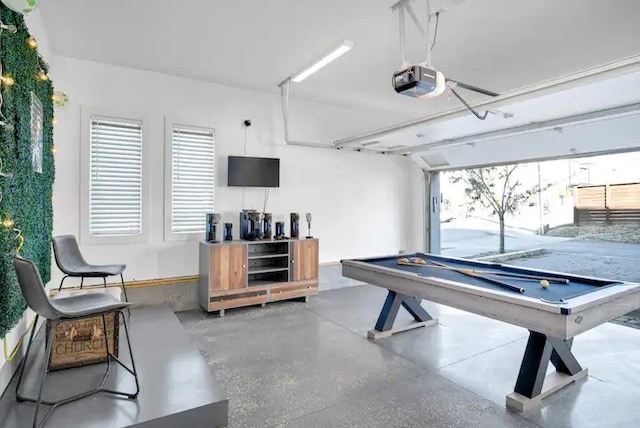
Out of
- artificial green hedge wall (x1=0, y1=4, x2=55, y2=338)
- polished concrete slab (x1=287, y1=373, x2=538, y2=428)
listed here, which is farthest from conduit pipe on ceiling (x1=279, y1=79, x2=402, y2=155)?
polished concrete slab (x1=287, y1=373, x2=538, y2=428)

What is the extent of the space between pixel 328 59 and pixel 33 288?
3.55 meters

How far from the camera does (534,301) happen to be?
8.02 feet

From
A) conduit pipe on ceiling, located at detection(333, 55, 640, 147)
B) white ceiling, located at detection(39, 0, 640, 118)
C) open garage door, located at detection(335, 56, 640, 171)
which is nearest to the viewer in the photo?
conduit pipe on ceiling, located at detection(333, 55, 640, 147)

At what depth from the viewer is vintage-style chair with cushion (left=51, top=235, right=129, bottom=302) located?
3.65 metres

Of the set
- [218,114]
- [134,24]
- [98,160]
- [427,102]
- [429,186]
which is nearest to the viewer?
[134,24]

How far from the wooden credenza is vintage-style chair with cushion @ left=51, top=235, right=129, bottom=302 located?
118 cm

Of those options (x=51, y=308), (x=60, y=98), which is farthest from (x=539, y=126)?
(x=60, y=98)

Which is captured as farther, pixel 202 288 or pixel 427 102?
pixel 427 102

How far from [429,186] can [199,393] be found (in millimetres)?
6050

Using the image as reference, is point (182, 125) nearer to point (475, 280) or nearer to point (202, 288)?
point (202, 288)

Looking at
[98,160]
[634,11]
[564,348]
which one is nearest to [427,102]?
[634,11]

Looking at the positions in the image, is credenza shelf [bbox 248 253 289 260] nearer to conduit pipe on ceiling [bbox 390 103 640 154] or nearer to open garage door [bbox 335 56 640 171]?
open garage door [bbox 335 56 640 171]

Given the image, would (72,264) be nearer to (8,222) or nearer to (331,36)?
(8,222)

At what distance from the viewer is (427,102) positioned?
6363 millimetres
